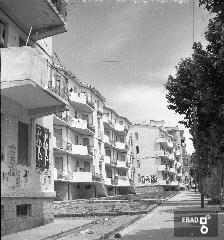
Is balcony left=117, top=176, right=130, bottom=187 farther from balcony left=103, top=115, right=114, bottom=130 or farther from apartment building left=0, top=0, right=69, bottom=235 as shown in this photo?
apartment building left=0, top=0, right=69, bottom=235

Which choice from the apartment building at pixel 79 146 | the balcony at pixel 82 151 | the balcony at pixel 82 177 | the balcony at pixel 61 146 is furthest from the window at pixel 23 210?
→ the balcony at pixel 82 151

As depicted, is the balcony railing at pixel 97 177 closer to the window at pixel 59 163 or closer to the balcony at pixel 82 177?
the balcony at pixel 82 177

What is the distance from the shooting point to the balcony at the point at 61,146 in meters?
48.2

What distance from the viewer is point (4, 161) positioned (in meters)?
12.9

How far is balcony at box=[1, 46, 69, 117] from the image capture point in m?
11.7

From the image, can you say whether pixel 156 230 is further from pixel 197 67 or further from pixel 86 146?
pixel 86 146

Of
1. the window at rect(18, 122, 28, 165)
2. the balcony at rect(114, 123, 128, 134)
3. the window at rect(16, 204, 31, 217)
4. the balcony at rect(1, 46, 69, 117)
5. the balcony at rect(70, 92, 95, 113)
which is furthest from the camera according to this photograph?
the balcony at rect(114, 123, 128, 134)

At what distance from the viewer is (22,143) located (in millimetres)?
14648

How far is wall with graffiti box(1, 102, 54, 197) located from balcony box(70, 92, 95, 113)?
35.8m

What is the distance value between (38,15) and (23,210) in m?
6.92

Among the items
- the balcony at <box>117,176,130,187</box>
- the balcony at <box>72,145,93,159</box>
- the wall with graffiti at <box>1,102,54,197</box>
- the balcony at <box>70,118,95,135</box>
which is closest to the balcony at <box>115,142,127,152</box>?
the balcony at <box>117,176,130,187</box>

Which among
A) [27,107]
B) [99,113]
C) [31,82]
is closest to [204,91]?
[27,107]

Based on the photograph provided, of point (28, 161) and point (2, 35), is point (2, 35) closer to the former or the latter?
point (2, 35)

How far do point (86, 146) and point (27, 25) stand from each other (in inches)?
1576
